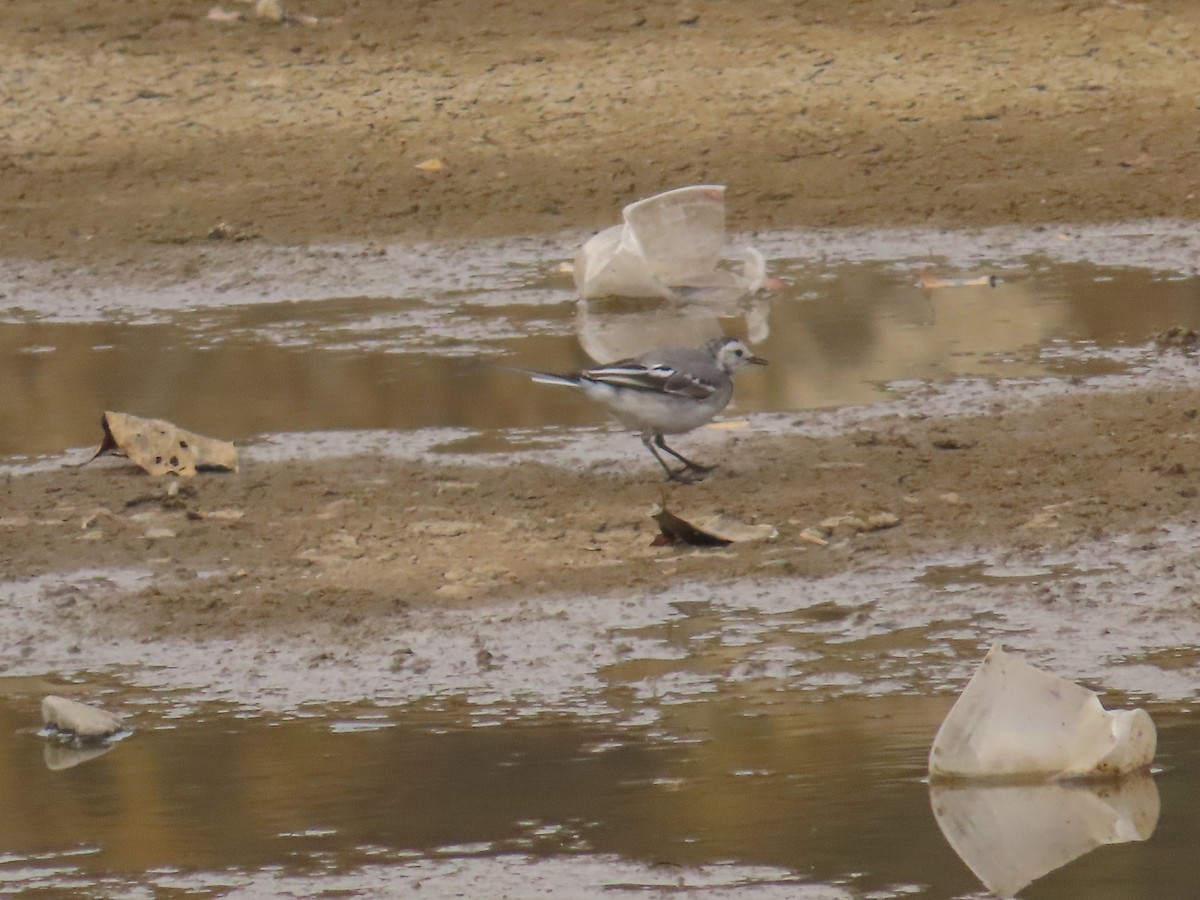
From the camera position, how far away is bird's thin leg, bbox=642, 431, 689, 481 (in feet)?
24.1

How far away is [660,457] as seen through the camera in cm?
762

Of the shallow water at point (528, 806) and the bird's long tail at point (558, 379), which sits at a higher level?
the bird's long tail at point (558, 379)

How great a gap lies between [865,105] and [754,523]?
7.15 metres

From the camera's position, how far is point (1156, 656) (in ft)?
18.1

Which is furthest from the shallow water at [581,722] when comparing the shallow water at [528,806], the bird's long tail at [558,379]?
the bird's long tail at [558,379]

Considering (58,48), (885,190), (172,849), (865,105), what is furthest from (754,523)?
(58,48)

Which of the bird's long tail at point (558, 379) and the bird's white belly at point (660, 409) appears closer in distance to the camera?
the bird's white belly at point (660, 409)

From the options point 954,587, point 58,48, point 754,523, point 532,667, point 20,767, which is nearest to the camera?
point 20,767

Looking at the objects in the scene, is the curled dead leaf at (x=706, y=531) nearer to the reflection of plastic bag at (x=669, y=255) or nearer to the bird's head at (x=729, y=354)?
the bird's head at (x=729, y=354)

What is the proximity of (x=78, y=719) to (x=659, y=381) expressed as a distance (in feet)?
8.47

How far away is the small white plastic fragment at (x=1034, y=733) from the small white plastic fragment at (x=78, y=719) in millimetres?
1795

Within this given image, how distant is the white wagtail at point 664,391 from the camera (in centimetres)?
743

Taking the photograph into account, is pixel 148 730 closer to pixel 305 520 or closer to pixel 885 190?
pixel 305 520

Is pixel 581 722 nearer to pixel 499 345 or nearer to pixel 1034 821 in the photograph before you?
pixel 1034 821
